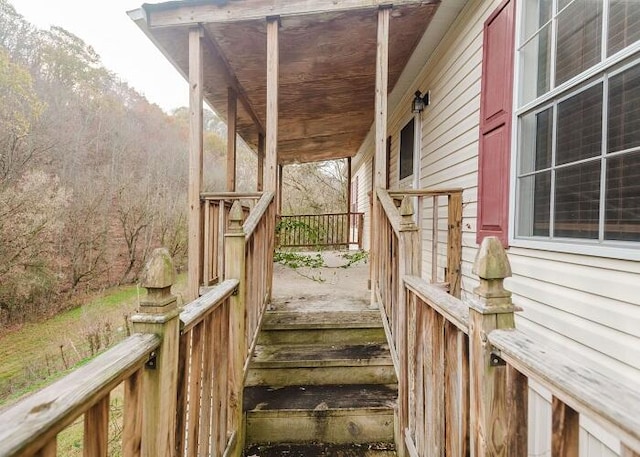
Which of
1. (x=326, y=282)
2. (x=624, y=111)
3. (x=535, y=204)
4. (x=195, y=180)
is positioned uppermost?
(x=624, y=111)

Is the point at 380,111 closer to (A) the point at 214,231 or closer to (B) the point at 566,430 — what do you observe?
(A) the point at 214,231

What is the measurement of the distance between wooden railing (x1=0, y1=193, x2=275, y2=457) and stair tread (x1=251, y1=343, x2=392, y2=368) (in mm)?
506

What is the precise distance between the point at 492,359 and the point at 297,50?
4.00 metres

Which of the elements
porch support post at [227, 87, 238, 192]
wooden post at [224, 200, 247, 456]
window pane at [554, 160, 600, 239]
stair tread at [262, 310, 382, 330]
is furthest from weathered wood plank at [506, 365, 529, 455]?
porch support post at [227, 87, 238, 192]

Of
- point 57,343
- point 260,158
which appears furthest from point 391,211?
point 57,343

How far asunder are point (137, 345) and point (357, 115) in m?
6.29

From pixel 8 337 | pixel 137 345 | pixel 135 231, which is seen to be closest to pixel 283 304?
pixel 137 345

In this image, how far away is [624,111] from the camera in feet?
5.66

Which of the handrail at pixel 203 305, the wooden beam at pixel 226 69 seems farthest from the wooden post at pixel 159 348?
the wooden beam at pixel 226 69

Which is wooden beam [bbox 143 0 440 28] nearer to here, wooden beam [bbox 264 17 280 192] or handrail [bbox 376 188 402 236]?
wooden beam [bbox 264 17 280 192]

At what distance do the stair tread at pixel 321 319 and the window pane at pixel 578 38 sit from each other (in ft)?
7.39

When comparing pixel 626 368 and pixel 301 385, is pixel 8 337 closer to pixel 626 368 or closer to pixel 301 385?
pixel 301 385

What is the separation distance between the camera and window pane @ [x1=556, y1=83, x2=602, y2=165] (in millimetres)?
1902

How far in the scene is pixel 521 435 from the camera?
970 millimetres
